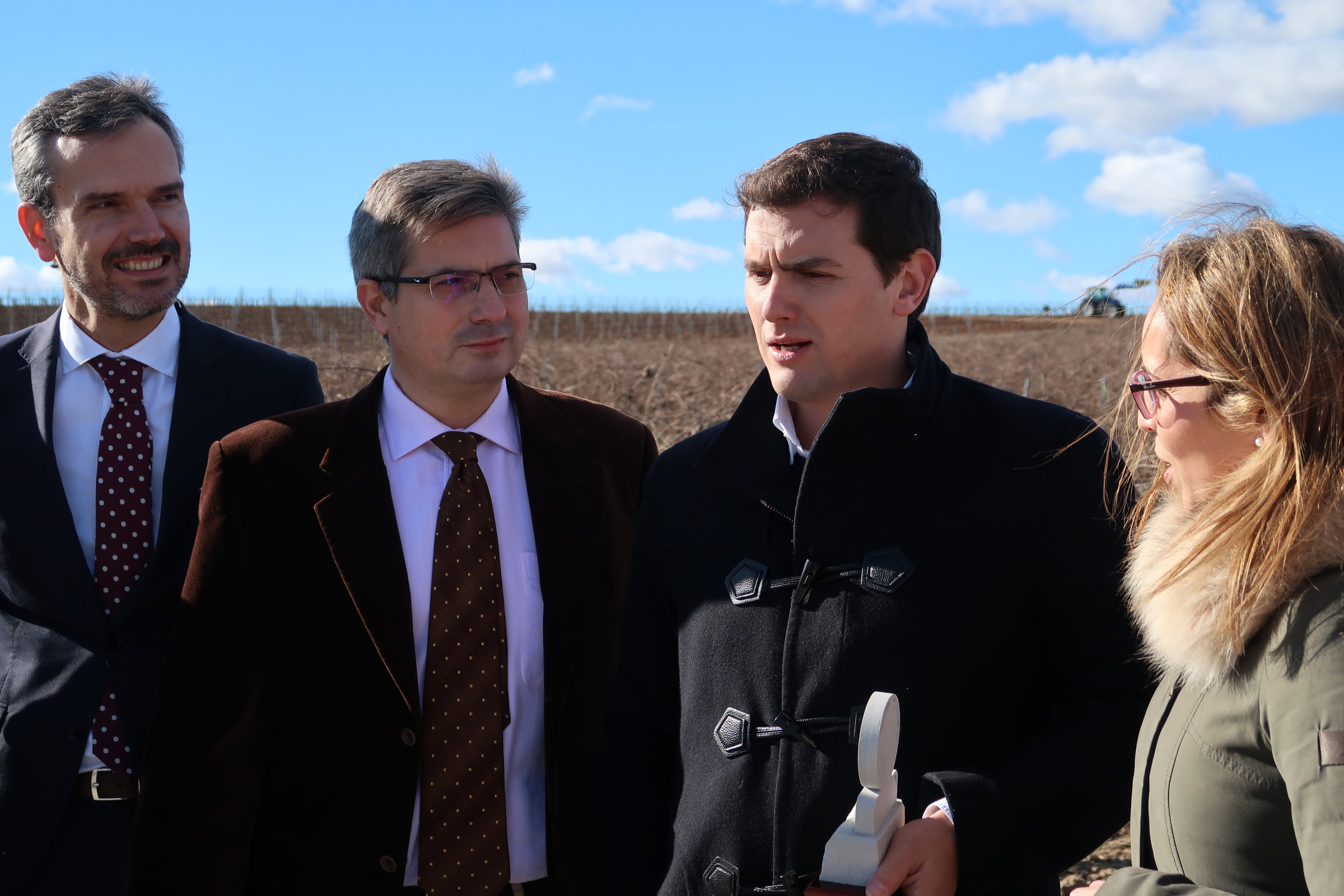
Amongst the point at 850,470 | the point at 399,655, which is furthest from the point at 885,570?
the point at 399,655

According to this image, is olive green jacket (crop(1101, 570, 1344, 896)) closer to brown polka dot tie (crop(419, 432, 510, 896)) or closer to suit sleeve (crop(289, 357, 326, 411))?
brown polka dot tie (crop(419, 432, 510, 896))

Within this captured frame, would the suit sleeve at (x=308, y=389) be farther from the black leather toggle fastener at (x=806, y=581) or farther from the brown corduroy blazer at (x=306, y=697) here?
the black leather toggle fastener at (x=806, y=581)

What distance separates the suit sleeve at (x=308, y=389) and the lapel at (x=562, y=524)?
2.41 ft

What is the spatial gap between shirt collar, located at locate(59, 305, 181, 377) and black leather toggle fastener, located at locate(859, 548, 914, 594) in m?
2.13

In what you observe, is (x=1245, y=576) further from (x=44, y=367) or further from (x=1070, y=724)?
(x=44, y=367)

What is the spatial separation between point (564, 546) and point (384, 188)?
3.63ft

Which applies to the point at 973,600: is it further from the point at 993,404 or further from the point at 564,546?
the point at 564,546

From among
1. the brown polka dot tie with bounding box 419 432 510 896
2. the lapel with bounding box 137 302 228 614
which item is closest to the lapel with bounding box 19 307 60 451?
the lapel with bounding box 137 302 228 614

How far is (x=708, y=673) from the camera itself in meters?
2.02

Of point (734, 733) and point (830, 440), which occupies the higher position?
point (830, 440)

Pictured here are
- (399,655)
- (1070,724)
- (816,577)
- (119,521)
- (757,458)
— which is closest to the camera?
(1070,724)

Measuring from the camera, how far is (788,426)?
7.07 feet

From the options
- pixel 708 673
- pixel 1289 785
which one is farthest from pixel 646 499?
pixel 1289 785

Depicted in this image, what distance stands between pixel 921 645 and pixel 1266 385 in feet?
2.31
